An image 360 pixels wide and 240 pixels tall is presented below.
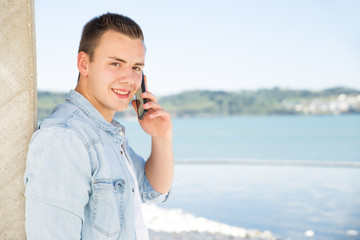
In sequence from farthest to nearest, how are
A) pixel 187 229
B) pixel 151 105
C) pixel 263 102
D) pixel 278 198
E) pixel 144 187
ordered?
pixel 263 102
pixel 278 198
pixel 187 229
pixel 144 187
pixel 151 105

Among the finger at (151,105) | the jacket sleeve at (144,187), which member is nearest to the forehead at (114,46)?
the finger at (151,105)

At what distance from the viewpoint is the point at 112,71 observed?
1.47 meters

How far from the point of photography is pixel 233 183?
31.6ft

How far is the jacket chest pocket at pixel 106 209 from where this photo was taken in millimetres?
1218

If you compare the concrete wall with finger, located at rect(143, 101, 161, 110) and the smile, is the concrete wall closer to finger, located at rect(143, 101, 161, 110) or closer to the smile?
the smile

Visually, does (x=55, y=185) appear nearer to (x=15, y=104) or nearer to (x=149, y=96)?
(x=15, y=104)

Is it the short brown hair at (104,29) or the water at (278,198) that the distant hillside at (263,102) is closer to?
the water at (278,198)

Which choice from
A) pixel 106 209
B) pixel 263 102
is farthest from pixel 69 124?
pixel 263 102

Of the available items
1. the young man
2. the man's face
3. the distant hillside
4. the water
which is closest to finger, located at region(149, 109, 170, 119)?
the young man

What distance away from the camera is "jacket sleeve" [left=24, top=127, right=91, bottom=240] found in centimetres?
110

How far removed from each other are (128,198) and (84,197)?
189mm

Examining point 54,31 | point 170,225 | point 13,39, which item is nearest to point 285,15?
point 54,31

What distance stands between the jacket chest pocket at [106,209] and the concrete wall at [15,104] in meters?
0.27

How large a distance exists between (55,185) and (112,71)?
53cm
